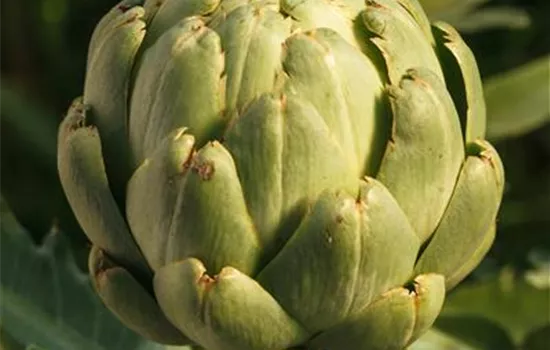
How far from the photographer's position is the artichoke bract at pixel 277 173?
134 cm

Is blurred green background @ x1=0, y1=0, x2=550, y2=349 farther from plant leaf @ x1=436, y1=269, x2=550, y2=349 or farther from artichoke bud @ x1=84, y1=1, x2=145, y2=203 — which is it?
artichoke bud @ x1=84, y1=1, x2=145, y2=203

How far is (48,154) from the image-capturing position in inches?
109

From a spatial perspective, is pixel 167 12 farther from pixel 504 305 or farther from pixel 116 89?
pixel 504 305

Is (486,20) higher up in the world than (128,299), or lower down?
lower down

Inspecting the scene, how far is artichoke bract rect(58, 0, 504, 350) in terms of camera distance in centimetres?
134

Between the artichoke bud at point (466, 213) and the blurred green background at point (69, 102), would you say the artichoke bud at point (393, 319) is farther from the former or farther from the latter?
the blurred green background at point (69, 102)

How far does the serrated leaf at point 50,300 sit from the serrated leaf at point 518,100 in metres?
0.72

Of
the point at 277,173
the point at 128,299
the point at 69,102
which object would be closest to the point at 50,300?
the point at 128,299

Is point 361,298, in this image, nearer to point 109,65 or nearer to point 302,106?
point 302,106

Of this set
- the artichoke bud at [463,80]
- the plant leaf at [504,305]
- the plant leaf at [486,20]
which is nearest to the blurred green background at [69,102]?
the plant leaf at [486,20]

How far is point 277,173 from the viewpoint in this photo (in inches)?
→ 53.1

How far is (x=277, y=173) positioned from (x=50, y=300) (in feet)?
1.94

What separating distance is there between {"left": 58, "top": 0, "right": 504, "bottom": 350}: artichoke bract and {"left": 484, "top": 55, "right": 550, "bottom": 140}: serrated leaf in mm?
804

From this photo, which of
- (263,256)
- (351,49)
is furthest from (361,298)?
(351,49)
